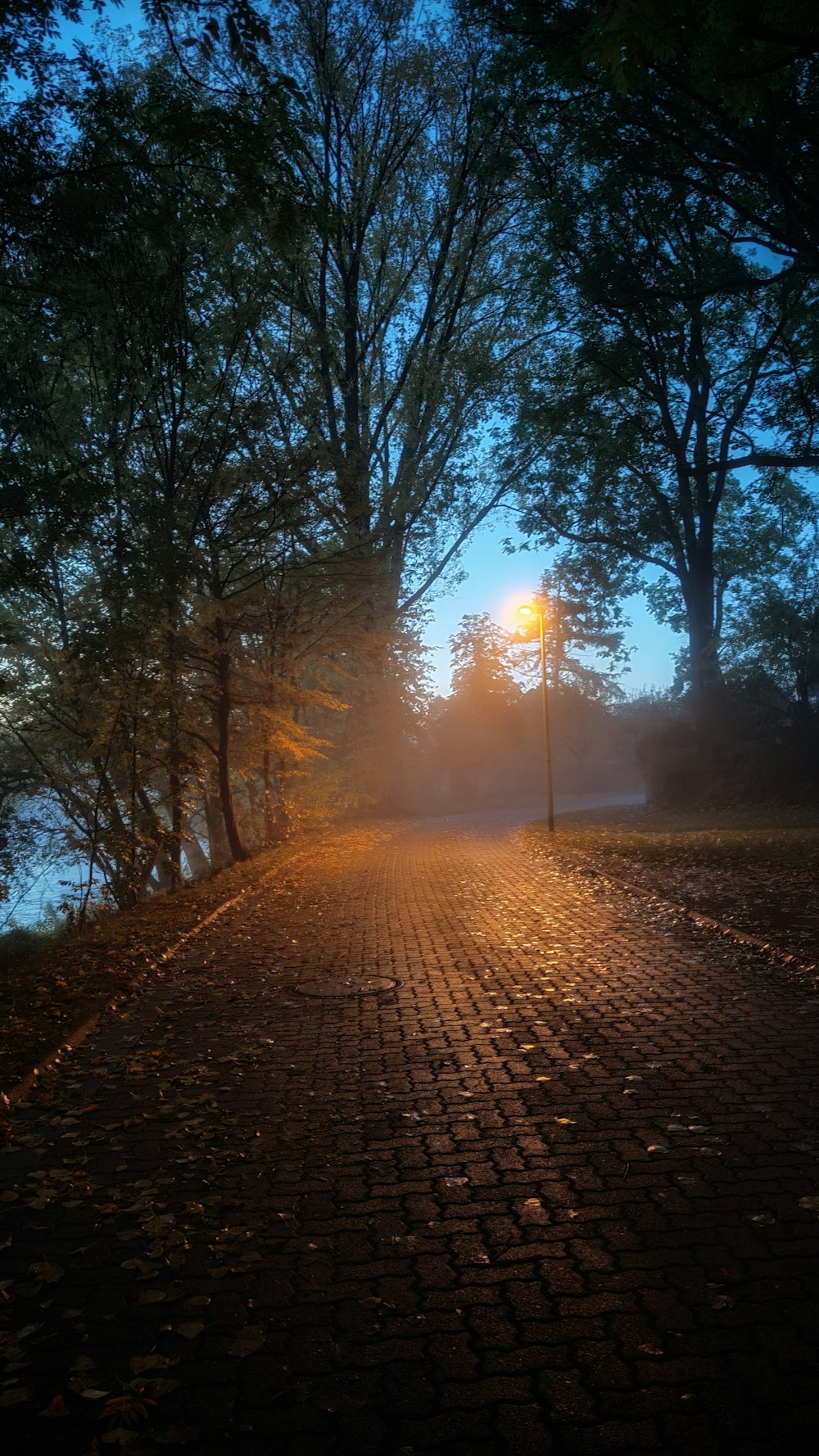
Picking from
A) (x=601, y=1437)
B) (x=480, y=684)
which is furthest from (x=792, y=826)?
(x=480, y=684)

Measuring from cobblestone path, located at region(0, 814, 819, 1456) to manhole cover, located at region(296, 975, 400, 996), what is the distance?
0.83 feet

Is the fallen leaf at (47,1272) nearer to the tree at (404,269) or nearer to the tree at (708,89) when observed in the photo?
the tree at (708,89)

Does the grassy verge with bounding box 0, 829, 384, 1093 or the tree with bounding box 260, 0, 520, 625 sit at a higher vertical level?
the tree with bounding box 260, 0, 520, 625

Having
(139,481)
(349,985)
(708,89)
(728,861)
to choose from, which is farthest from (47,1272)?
(728,861)

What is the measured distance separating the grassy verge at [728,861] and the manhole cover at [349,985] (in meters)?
3.79

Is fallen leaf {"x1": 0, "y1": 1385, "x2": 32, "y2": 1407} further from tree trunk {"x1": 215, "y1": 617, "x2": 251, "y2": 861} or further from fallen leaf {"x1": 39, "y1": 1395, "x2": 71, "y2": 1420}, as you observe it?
tree trunk {"x1": 215, "y1": 617, "x2": 251, "y2": 861}

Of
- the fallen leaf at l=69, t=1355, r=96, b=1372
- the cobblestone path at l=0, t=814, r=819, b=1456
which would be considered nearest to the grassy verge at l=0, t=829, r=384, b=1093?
the cobblestone path at l=0, t=814, r=819, b=1456

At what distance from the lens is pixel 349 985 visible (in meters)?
8.55

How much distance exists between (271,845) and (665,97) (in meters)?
18.5

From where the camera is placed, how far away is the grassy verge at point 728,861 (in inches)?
409

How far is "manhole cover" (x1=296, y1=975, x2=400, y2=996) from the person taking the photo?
27.2 feet

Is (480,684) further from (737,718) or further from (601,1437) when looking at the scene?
(601,1437)

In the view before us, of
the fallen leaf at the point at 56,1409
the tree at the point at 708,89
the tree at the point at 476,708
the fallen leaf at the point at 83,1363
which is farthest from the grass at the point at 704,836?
the tree at the point at 476,708

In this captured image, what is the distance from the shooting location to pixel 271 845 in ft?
82.2
